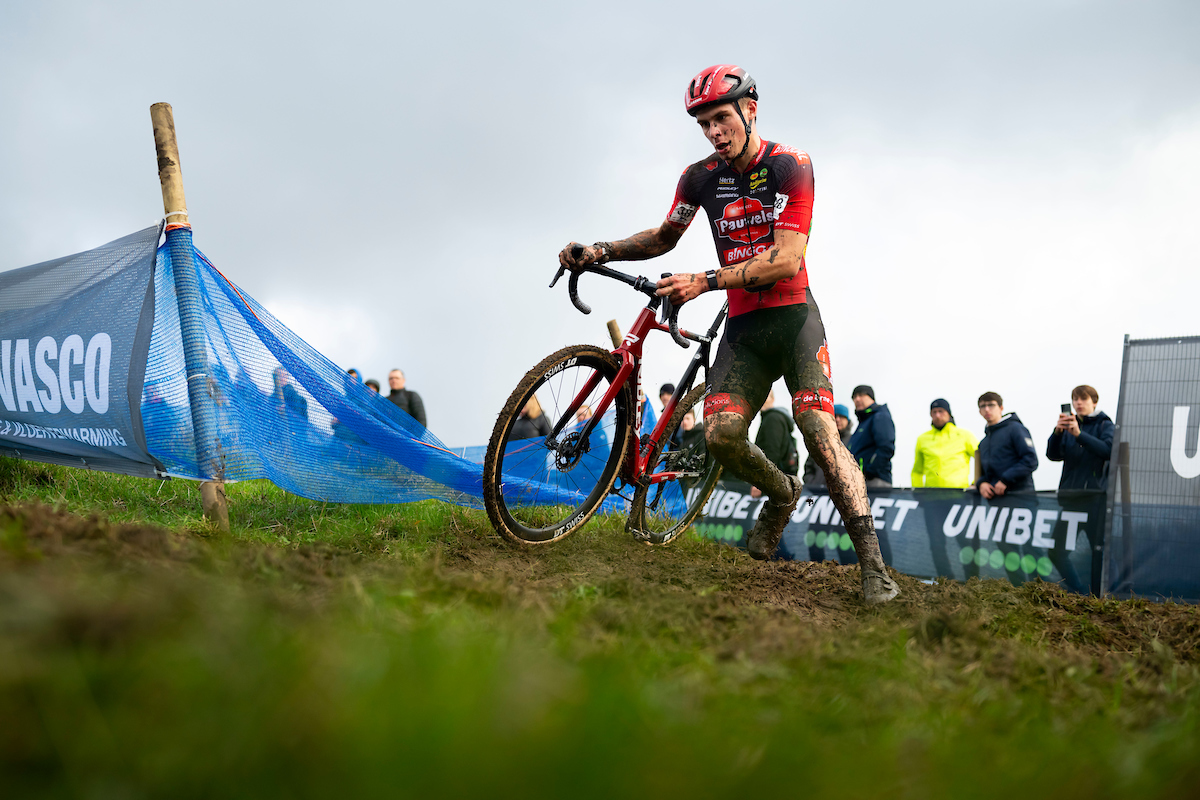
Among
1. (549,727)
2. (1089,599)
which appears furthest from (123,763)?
(1089,599)

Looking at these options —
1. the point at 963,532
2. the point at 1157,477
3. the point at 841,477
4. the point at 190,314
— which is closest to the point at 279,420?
the point at 190,314

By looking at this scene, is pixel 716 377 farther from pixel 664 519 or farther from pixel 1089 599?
pixel 1089 599

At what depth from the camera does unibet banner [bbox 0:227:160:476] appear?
17.8ft

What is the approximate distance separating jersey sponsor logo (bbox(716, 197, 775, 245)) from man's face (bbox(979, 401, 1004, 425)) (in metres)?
5.29

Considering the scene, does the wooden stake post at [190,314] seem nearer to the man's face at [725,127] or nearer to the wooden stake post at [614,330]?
the man's face at [725,127]

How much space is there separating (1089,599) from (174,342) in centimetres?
619

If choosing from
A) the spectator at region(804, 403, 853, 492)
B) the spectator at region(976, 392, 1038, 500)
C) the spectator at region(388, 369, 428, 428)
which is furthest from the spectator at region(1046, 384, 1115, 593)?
the spectator at region(388, 369, 428, 428)

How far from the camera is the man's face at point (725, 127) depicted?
4.44 m

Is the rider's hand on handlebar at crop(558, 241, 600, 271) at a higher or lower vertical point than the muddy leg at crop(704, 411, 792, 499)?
higher

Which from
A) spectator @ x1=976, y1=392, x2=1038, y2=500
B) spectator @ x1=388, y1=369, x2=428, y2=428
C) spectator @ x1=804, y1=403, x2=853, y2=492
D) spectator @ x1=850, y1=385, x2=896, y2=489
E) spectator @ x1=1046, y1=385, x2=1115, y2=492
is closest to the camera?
spectator @ x1=1046, y1=385, x2=1115, y2=492

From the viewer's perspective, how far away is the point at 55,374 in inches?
227

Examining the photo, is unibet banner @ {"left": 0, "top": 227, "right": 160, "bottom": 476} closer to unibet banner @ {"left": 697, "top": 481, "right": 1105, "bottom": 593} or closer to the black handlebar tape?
the black handlebar tape

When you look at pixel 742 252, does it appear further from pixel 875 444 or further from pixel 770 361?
pixel 875 444

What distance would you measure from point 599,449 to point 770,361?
1.66 m
